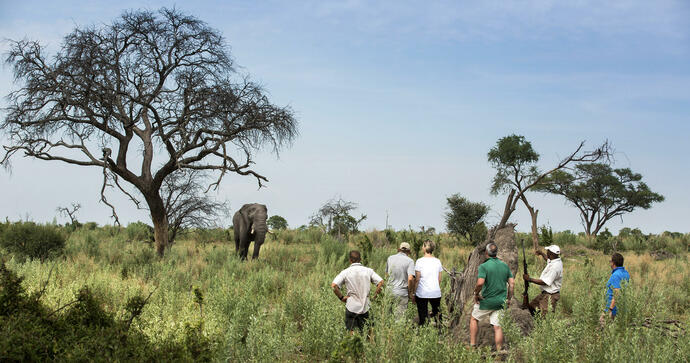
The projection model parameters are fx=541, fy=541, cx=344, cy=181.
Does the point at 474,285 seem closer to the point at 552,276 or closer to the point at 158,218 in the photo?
the point at 552,276

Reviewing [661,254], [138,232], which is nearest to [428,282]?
[661,254]

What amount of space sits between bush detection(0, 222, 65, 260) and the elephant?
6.41 m

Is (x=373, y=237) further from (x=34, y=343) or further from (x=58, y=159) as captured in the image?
(x=34, y=343)

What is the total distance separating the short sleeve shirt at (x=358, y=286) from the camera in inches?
321

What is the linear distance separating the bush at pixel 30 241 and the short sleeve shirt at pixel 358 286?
571 inches

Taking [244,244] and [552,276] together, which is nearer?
[552,276]

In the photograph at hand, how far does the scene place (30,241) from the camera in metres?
18.8

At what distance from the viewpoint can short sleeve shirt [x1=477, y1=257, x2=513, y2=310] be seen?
8.26m

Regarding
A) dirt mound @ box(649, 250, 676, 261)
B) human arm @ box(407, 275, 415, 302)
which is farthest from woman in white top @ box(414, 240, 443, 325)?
dirt mound @ box(649, 250, 676, 261)

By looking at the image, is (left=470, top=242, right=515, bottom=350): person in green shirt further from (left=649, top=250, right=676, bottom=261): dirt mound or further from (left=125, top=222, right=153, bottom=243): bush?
(left=125, top=222, right=153, bottom=243): bush

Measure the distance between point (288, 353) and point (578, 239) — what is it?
32.4 m

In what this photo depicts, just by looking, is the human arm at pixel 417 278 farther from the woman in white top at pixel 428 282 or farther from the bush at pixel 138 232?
the bush at pixel 138 232

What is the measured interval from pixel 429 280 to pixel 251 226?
12215 mm

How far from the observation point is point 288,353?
7508 mm
